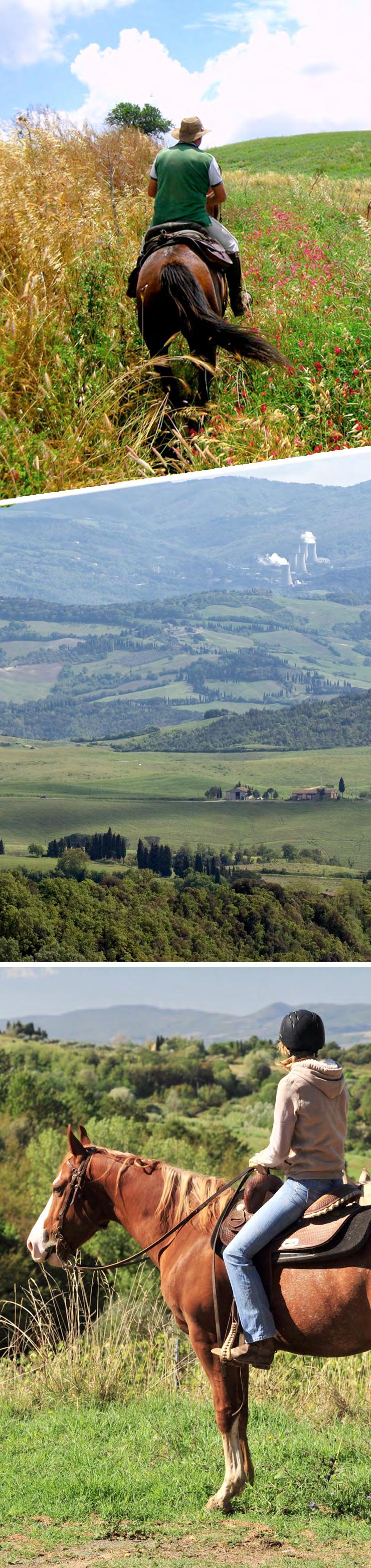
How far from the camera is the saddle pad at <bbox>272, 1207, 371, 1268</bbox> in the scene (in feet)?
12.6

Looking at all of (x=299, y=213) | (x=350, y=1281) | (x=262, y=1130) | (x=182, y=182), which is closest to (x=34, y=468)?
(x=182, y=182)

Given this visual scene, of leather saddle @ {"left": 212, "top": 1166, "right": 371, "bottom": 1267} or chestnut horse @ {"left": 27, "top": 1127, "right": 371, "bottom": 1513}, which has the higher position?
leather saddle @ {"left": 212, "top": 1166, "right": 371, "bottom": 1267}

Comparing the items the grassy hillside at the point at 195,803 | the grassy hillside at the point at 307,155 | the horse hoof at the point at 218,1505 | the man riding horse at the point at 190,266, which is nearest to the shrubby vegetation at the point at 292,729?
the grassy hillside at the point at 195,803

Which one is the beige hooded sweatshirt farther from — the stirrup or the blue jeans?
the stirrup

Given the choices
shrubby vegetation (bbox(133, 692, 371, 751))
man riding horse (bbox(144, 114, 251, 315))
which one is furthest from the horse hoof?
man riding horse (bbox(144, 114, 251, 315))

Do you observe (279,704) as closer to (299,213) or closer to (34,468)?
(34,468)

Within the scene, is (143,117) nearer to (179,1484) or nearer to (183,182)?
(183,182)

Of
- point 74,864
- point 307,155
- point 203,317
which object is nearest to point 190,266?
point 203,317

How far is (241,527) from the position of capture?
604cm

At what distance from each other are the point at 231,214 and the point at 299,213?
175cm

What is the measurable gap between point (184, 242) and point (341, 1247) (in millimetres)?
6073

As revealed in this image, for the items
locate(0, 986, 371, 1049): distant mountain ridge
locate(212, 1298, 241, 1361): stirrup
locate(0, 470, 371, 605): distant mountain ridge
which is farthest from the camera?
locate(0, 986, 371, 1049): distant mountain ridge

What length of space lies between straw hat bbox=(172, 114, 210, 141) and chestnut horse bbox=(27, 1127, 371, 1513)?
6.00 meters

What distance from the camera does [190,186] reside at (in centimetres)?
777
